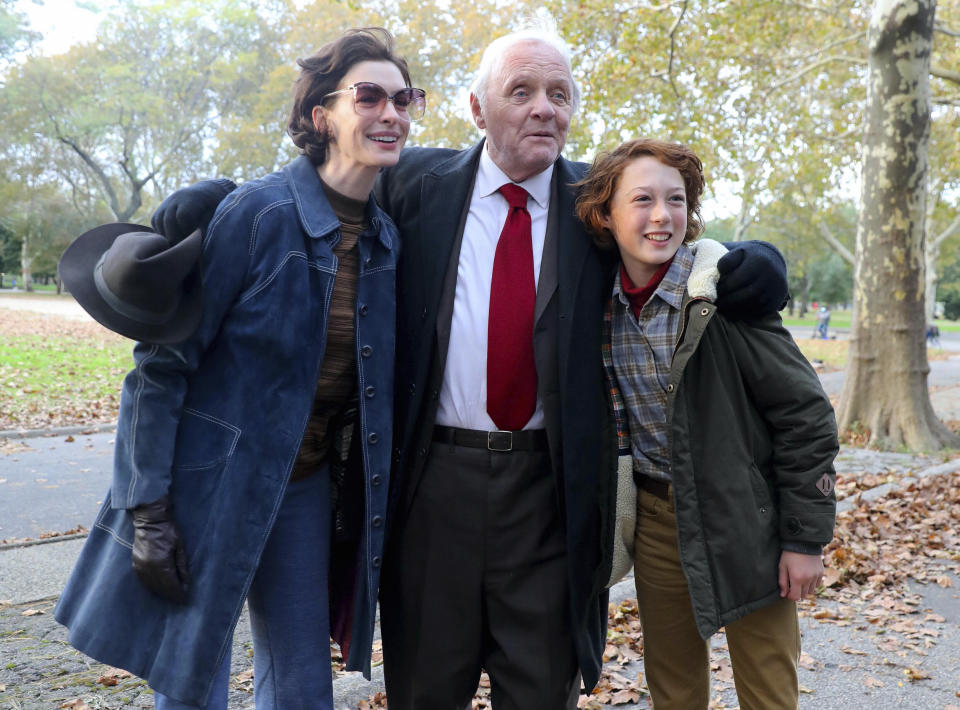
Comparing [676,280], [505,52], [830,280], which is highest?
[830,280]

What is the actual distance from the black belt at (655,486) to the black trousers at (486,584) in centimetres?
30

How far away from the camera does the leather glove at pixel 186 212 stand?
90.4 inches

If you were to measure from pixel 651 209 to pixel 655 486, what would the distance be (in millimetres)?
880

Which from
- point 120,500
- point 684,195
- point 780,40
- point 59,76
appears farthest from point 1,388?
point 59,76

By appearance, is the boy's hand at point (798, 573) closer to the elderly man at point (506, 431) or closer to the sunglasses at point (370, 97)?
the elderly man at point (506, 431)

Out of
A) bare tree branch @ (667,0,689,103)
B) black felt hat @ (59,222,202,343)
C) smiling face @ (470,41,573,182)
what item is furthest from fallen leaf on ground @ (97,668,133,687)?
bare tree branch @ (667,0,689,103)

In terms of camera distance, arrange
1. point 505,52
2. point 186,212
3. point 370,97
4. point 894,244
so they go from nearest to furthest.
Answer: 1. point 186,212
2. point 370,97
3. point 505,52
4. point 894,244

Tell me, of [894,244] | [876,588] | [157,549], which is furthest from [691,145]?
[157,549]

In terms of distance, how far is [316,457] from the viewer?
252 centimetres

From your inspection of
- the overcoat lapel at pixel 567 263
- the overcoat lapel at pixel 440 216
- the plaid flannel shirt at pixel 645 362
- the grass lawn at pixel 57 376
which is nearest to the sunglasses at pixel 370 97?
the overcoat lapel at pixel 440 216

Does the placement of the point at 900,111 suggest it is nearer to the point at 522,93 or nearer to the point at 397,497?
A: the point at 522,93

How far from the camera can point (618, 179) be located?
254cm

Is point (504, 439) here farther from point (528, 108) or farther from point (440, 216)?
point (528, 108)

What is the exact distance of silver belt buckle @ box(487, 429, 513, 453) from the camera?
8.52 ft
